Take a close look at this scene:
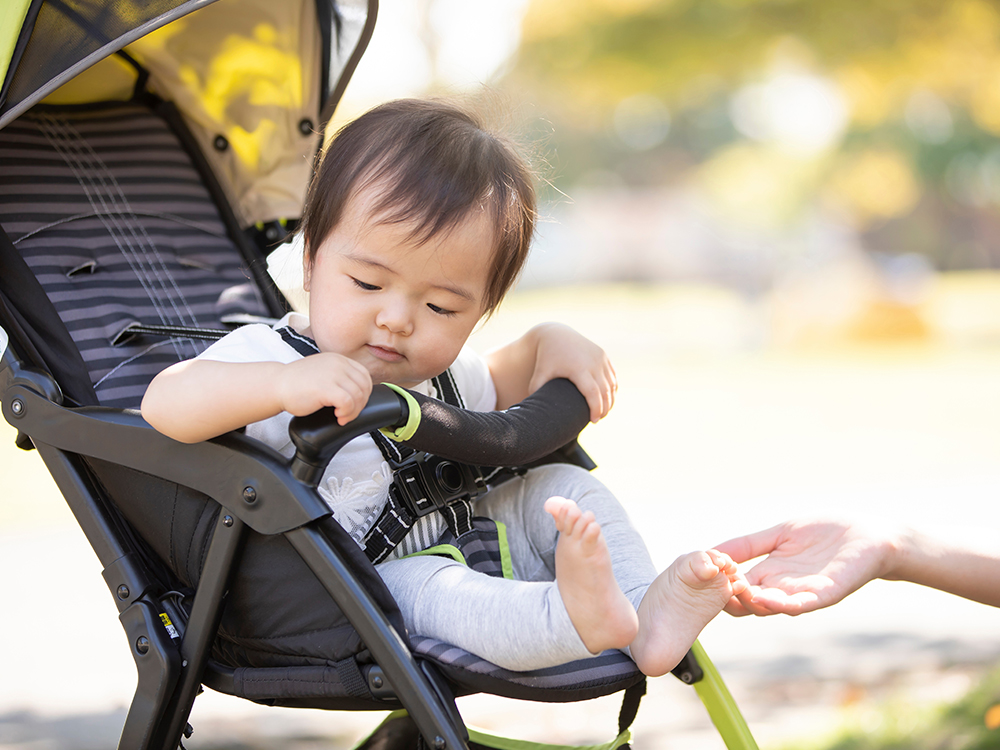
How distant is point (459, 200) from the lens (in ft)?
5.30

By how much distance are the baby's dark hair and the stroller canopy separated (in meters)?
0.52

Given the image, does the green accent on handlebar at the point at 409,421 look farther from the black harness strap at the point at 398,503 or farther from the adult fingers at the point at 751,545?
the adult fingers at the point at 751,545

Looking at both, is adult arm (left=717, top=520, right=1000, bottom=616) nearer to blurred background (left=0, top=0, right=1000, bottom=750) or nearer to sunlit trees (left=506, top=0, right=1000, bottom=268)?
blurred background (left=0, top=0, right=1000, bottom=750)

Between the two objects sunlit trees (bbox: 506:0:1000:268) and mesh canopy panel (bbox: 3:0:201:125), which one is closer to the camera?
mesh canopy panel (bbox: 3:0:201:125)

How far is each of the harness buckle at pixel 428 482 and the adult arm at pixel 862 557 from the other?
0.50 m

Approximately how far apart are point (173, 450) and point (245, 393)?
0.56ft

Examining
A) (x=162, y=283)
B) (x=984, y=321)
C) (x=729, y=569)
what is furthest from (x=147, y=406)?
(x=984, y=321)

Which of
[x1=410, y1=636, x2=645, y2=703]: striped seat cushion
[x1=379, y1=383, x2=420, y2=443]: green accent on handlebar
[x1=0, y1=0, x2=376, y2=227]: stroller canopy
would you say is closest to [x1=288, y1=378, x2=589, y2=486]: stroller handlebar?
[x1=379, y1=383, x2=420, y2=443]: green accent on handlebar

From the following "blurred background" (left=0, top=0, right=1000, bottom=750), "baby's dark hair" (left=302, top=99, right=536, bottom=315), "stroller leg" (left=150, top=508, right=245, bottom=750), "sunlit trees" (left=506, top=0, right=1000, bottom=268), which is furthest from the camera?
"sunlit trees" (left=506, top=0, right=1000, bottom=268)

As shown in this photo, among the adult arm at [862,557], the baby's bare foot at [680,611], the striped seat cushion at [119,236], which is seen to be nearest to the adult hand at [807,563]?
the adult arm at [862,557]

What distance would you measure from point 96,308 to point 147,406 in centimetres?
58

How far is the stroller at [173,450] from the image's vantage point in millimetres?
1355

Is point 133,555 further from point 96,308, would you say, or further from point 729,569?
point 729,569

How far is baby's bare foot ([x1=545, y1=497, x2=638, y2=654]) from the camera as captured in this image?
4.23 feet
